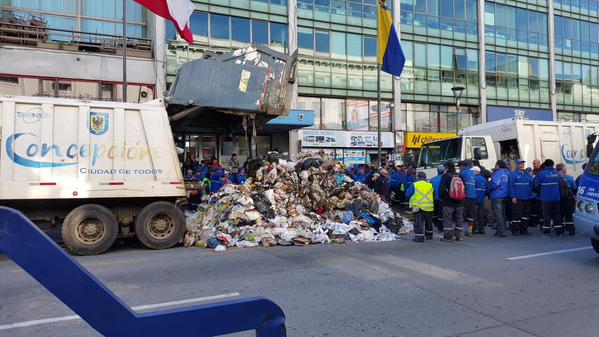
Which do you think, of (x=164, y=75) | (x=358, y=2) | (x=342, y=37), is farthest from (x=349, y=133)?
(x=164, y=75)

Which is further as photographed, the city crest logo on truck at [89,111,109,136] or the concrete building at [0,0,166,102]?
the concrete building at [0,0,166,102]

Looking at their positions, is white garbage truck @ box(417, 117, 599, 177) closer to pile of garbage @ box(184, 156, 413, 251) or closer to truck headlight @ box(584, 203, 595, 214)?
pile of garbage @ box(184, 156, 413, 251)

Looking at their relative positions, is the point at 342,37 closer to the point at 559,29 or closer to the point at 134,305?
the point at 559,29

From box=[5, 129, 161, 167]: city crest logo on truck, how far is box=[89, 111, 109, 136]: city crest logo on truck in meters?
0.28

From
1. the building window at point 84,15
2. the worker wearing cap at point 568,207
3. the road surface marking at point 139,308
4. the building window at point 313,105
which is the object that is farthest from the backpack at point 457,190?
the building window at point 84,15

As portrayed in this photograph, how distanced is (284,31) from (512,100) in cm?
1849

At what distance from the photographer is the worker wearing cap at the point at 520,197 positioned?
11172 millimetres

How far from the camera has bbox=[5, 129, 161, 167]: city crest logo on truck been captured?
8250mm

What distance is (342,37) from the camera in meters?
28.1

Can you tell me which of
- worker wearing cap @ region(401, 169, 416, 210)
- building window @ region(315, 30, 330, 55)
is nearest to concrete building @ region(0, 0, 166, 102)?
building window @ region(315, 30, 330, 55)

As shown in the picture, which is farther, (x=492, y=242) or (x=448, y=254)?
(x=492, y=242)

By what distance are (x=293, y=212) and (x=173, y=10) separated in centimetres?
712

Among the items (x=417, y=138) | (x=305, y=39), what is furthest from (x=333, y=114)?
(x=417, y=138)

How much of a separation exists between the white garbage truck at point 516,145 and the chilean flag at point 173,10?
9.18 meters
